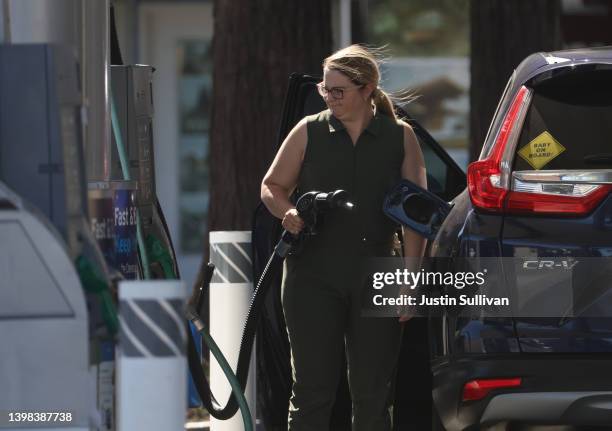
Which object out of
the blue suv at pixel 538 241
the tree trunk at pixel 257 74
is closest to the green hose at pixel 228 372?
the blue suv at pixel 538 241

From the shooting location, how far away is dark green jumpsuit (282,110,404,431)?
4.93 metres

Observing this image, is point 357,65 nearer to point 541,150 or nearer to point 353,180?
point 353,180

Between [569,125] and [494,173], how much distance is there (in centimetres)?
30

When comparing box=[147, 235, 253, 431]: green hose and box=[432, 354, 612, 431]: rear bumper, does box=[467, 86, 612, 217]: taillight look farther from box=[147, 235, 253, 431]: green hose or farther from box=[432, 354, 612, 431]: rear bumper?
box=[147, 235, 253, 431]: green hose

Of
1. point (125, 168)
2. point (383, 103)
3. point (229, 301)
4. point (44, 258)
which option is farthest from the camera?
point (229, 301)

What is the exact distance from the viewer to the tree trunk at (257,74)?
27.2ft

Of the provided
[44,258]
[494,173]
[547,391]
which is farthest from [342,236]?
[44,258]

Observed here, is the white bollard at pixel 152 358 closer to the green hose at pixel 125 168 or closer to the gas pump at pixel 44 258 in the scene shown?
the gas pump at pixel 44 258

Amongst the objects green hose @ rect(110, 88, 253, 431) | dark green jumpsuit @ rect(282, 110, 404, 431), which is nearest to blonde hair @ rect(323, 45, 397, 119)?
dark green jumpsuit @ rect(282, 110, 404, 431)

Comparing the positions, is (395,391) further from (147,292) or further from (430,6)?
(430,6)

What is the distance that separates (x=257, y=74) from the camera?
832 cm

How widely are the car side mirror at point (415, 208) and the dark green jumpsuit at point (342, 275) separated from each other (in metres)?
0.09

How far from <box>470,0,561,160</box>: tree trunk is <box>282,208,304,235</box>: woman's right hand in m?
4.10

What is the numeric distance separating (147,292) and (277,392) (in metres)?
1.86
